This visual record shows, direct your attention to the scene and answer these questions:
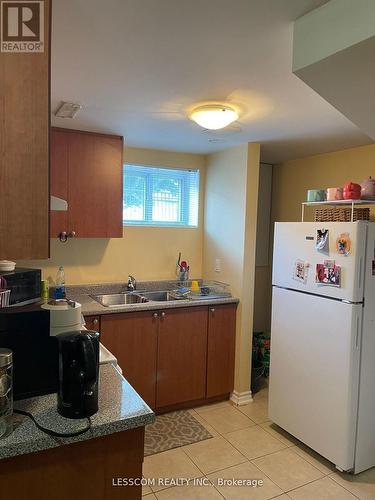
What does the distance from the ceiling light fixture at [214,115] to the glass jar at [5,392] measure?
171cm

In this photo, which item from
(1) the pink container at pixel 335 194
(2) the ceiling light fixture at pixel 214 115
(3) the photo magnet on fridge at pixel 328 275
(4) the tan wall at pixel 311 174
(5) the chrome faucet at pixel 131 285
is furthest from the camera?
(5) the chrome faucet at pixel 131 285

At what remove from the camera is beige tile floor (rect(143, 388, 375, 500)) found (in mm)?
2168

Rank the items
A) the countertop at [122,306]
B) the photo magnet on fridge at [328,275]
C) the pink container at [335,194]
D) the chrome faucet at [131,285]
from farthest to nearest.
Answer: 1. the chrome faucet at [131,285]
2. the countertop at [122,306]
3. the pink container at [335,194]
4. the photo magnet on fridge at [328,275]

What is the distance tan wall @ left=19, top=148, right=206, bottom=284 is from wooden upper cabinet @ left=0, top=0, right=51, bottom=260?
86.9 inches

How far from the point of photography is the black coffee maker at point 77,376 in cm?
124

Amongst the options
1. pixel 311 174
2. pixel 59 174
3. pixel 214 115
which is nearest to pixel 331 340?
pixel 214 115

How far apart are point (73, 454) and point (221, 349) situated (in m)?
2.23

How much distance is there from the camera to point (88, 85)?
1.99 m

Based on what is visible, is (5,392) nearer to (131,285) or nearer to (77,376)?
(77,376)

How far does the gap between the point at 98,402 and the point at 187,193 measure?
2.80m

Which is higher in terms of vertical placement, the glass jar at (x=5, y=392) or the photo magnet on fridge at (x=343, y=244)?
the photo magnet on fridge at (x=343, y=244)

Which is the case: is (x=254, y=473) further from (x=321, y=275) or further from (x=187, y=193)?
(x=187, y=193)

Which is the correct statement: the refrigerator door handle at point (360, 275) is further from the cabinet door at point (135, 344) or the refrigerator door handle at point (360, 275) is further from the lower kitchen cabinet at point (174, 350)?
the cabinet door at point (135, 344)

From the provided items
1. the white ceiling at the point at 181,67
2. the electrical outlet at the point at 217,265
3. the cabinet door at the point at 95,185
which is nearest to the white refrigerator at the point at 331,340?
the white ceiling at the point at 181,67
